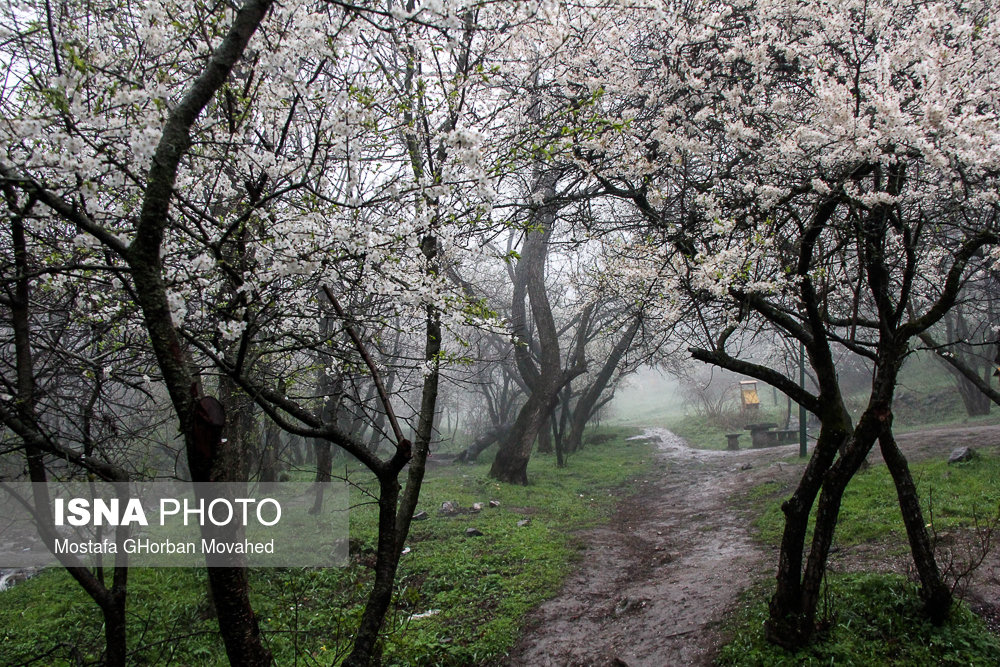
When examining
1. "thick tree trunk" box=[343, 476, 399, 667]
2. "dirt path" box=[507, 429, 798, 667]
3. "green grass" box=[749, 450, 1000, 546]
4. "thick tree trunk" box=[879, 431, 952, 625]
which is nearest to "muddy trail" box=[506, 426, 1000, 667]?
"dirt path" box=[507, 429, 798, 667]

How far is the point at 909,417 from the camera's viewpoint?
2042 centimetres

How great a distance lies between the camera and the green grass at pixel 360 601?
4.79 metres

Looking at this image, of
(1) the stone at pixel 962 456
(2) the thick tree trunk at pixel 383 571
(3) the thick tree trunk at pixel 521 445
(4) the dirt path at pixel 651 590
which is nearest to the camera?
(2) the thick tree trunk at pixel 383 571

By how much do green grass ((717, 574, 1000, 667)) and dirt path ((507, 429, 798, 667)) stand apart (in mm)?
Answer: 332

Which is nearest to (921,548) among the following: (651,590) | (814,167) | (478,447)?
(651,590)

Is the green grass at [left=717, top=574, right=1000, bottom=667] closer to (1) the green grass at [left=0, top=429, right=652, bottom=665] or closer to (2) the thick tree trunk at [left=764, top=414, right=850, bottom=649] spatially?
(2) the thick tree trunk at [left=764, top=414, right=850, bottom=649]

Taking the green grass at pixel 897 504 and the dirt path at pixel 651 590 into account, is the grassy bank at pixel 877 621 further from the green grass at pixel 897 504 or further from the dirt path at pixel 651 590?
the dirt path at pixel 651 590

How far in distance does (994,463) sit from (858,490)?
245cm

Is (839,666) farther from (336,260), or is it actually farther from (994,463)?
(994,463)

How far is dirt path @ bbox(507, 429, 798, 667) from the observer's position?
4.62 m

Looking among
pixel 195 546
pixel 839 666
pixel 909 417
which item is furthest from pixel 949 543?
pixel 909 417

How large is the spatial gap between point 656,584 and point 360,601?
3.16m

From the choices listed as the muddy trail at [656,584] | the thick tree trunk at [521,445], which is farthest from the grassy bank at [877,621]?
the thick tree trunk at [521,445]

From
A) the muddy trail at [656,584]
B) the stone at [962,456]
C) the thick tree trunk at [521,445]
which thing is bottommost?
the muddy trail at [656,584]
